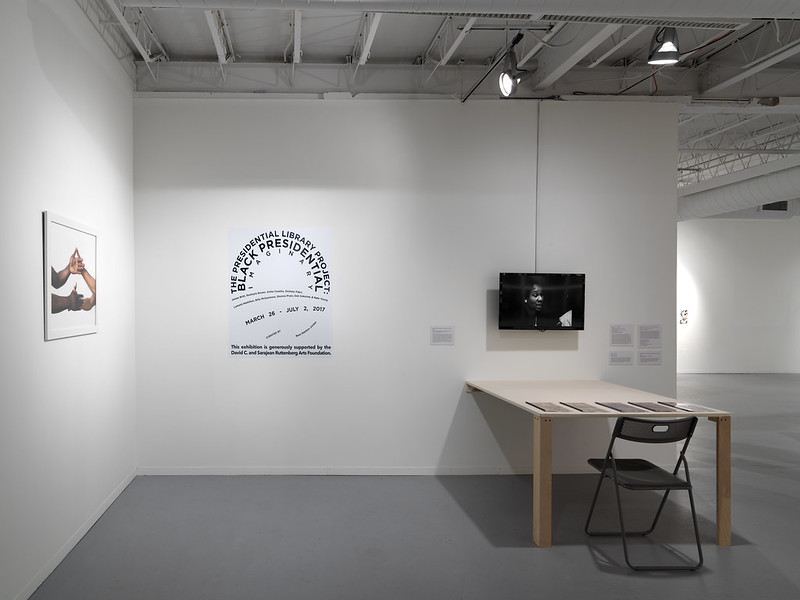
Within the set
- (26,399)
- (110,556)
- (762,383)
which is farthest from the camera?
(762,383)

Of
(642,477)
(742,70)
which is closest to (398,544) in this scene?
(642,477)

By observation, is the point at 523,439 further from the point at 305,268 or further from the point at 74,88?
the point at 74,88

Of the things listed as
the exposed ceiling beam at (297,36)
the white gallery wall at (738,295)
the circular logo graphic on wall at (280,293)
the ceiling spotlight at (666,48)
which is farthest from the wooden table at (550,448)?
the white gallery wall at (738,295)

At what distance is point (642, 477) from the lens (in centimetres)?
350

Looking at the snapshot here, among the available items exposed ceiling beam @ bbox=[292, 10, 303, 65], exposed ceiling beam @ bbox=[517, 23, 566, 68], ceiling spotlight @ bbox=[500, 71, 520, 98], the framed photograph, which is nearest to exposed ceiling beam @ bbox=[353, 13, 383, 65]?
exposed ceiling beam @ bbox=[292, 10, 303, 65]

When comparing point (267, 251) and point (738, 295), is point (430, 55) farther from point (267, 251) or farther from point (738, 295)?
point (738, 295)

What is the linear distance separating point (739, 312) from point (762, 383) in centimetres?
182

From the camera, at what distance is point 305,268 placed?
4984 millimetres

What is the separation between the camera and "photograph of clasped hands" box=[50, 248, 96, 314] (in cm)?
326

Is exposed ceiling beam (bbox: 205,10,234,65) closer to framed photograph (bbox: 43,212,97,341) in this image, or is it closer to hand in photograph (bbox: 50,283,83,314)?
framed photograph (bbox: 43,212,97,341)

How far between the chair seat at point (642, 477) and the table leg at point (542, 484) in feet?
1.13

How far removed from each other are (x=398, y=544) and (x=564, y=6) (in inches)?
126

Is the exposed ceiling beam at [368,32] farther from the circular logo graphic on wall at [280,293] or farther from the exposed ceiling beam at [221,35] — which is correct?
the circular logo graphic on wall at [280,293]

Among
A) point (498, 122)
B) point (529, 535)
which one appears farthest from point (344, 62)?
point (529, 535)
